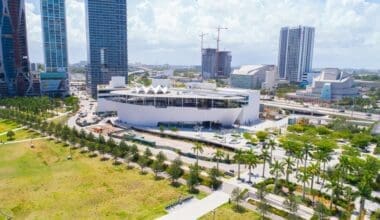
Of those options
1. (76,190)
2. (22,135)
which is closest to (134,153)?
(76,190)

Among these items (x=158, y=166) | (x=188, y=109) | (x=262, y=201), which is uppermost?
(x=188, y=109)

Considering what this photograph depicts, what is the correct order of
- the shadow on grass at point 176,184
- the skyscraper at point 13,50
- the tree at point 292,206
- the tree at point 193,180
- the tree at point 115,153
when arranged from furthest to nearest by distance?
the skyscraper at point 13,50
the tree at point 115,153
the shadow on grass at point 176,184
the tree at point 193,180
the tree at point 292,206

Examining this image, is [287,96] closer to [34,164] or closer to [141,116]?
[141,116]

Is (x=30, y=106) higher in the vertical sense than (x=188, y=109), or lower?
lower

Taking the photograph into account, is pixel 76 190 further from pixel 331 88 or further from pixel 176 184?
pixel 331 88

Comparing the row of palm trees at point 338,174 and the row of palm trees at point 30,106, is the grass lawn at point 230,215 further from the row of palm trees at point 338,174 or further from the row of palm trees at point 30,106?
the row of palm trees at point 30,106

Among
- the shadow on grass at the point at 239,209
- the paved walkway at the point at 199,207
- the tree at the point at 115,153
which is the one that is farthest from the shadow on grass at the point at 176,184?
the tree at the point at 115,153

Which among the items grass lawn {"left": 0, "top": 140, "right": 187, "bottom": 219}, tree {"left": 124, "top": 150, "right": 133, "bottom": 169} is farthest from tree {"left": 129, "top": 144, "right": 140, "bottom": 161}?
grass lawn {"left": 0, "top": 140, "right": 187, "bottom": 219}

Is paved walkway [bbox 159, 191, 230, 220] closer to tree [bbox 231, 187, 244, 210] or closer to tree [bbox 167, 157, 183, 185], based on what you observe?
tree [bbox 231, 187, 244, 210]
